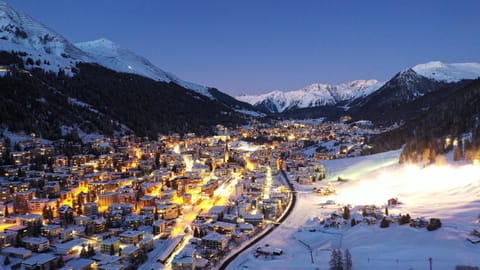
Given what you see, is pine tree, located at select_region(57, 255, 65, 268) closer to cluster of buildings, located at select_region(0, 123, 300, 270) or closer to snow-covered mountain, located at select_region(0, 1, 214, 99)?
cluster of buildings, located at select_region(0, 123, 300, 270)

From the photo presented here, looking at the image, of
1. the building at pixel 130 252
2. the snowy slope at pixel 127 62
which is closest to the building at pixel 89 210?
the building at pixel 130 252

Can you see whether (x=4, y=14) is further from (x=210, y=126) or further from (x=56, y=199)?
(x=56, y=199)

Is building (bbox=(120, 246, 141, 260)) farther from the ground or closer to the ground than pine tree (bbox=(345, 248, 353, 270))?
closer to the ground

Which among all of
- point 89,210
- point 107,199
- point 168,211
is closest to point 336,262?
point 168,211

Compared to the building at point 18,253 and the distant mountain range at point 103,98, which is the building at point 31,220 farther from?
the distant mountain range at point 103,98

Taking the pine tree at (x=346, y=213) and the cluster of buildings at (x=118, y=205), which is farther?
the pine tree at (x=346, y=213)

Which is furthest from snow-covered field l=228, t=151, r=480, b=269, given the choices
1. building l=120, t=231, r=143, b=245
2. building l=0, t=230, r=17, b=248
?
building l=0, t=230, r=17, b=248

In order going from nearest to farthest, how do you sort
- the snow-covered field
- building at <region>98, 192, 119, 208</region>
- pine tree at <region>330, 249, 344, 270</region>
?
pine tree at <region>330, 249, 344, 270</region> < the snow-covered field < building at <region>98, 192, 119, 208</region>

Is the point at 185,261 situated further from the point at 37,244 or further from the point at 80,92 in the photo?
the point at 80,92
